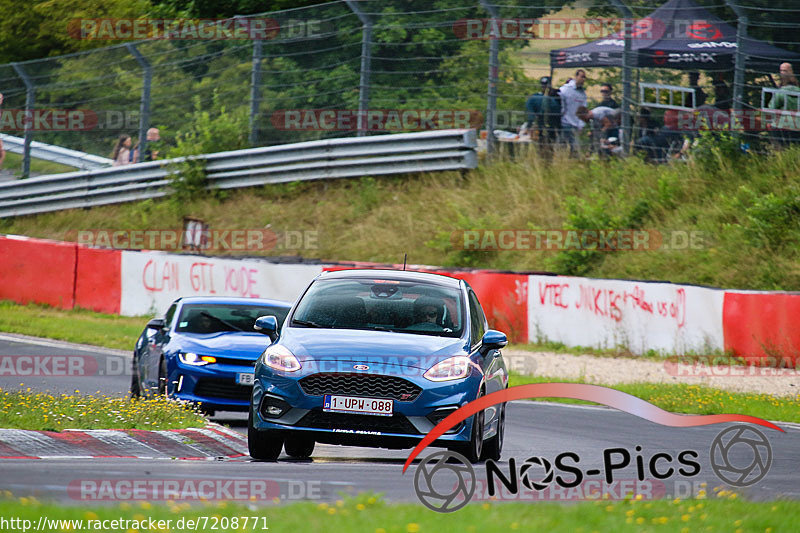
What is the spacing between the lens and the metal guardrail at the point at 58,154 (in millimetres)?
32312

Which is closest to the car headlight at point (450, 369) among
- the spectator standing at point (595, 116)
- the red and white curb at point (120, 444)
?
the red and white curb at point (120, 444)

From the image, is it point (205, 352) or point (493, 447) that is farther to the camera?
point (205, 352)

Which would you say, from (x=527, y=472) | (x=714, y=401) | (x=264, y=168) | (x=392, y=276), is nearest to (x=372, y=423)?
(x=527, y=472)

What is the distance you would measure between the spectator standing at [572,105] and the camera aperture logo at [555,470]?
13.6m

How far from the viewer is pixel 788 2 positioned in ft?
72.5

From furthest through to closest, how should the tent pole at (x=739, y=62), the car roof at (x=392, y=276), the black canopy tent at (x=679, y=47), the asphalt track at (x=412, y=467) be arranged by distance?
1. the tent pole at (x=739, y=62)
2. the black canopy tent at (x=679, y=47)
3. the car roof at (x=392, y=276)
4. the asphalt track at (x=412, y=467)

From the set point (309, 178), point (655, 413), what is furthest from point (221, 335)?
point (309, 178)

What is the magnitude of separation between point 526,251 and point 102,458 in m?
17.4

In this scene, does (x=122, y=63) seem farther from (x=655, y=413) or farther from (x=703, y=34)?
(x=655, y=413)

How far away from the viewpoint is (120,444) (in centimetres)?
953

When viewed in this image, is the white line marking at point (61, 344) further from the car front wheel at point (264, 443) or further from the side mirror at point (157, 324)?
the car front wheel at point (264, 443)

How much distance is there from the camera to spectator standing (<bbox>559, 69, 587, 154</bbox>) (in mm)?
24422

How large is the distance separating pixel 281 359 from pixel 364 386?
28.2 inches

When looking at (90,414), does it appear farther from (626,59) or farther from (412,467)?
(626,59)
